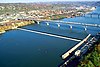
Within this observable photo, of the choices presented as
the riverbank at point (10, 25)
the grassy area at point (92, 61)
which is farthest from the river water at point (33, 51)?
the riverbank at point (10, 25)

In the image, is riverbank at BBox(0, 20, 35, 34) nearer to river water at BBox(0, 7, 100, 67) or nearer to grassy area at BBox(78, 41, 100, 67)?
river water at BBox(0, 7, 100, 67)

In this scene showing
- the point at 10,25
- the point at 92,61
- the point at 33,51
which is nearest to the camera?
the point at 92,61

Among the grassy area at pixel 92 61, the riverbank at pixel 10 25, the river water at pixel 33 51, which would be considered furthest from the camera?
the riverbank at pixel 10 25

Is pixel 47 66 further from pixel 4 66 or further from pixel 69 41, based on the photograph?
pixel 69 41

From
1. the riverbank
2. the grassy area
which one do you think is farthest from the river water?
the riverbank

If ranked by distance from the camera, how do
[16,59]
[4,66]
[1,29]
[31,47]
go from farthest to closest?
[1,29]
[31,47]
[16,59]
[4,66]

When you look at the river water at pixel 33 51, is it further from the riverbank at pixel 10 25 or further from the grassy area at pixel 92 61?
the riverbank at pixel 10 25

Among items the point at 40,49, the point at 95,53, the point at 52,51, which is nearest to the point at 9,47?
the point at 40,49

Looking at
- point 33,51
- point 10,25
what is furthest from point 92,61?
point 10,25

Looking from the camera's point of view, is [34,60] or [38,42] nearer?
[34,60]

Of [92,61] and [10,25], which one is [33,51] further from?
[10,25]

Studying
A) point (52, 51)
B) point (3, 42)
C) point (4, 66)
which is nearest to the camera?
point (4, 66)
